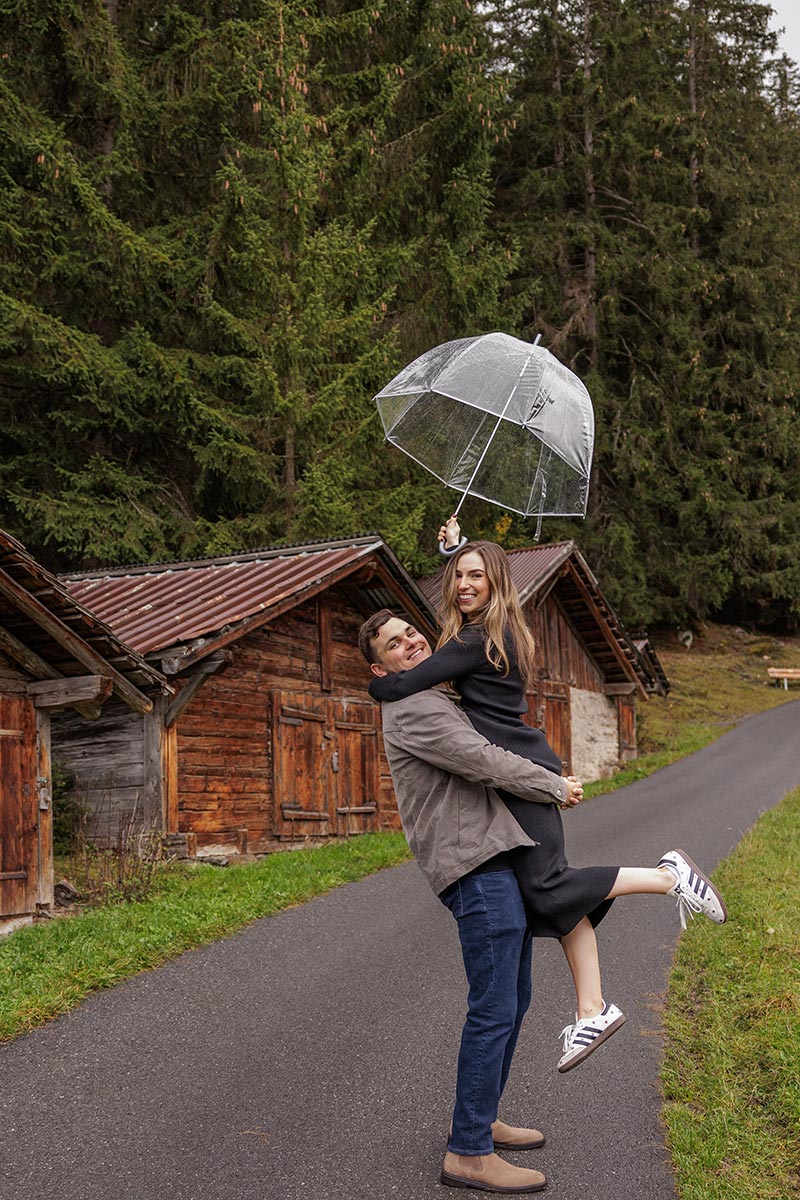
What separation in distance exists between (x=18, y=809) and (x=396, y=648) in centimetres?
672

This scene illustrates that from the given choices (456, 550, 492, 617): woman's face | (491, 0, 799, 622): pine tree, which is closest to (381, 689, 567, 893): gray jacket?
(456, 550, 492, 617): woman's face

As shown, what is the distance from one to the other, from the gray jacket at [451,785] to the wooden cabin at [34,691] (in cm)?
604

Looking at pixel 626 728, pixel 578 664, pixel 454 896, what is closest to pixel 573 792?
pixel 454 896

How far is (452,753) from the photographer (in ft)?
12.5

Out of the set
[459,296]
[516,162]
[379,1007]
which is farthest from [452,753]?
[516,162]

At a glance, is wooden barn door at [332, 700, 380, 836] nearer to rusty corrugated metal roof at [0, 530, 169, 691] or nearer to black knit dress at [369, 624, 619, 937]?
rusty corrugated metal roof at [0, 530, 169, 691]

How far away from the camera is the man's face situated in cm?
412

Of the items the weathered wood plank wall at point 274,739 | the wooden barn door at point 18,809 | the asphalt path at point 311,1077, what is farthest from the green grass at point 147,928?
the weathered wood plank wall at point 274,739

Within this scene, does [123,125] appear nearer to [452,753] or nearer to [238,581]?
[238,581]

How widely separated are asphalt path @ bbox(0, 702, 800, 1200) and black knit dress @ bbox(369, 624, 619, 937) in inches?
40.4

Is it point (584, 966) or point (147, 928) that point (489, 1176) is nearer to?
point (584, 966)

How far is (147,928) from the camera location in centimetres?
841

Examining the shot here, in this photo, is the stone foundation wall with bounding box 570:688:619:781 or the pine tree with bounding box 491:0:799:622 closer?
the stone foundation wall with bounding box 570:688:619:781

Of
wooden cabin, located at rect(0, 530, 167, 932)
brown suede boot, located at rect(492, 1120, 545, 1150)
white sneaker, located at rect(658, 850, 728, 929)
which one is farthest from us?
wooden cabin, located at rect(0, 530, 167, 932)
